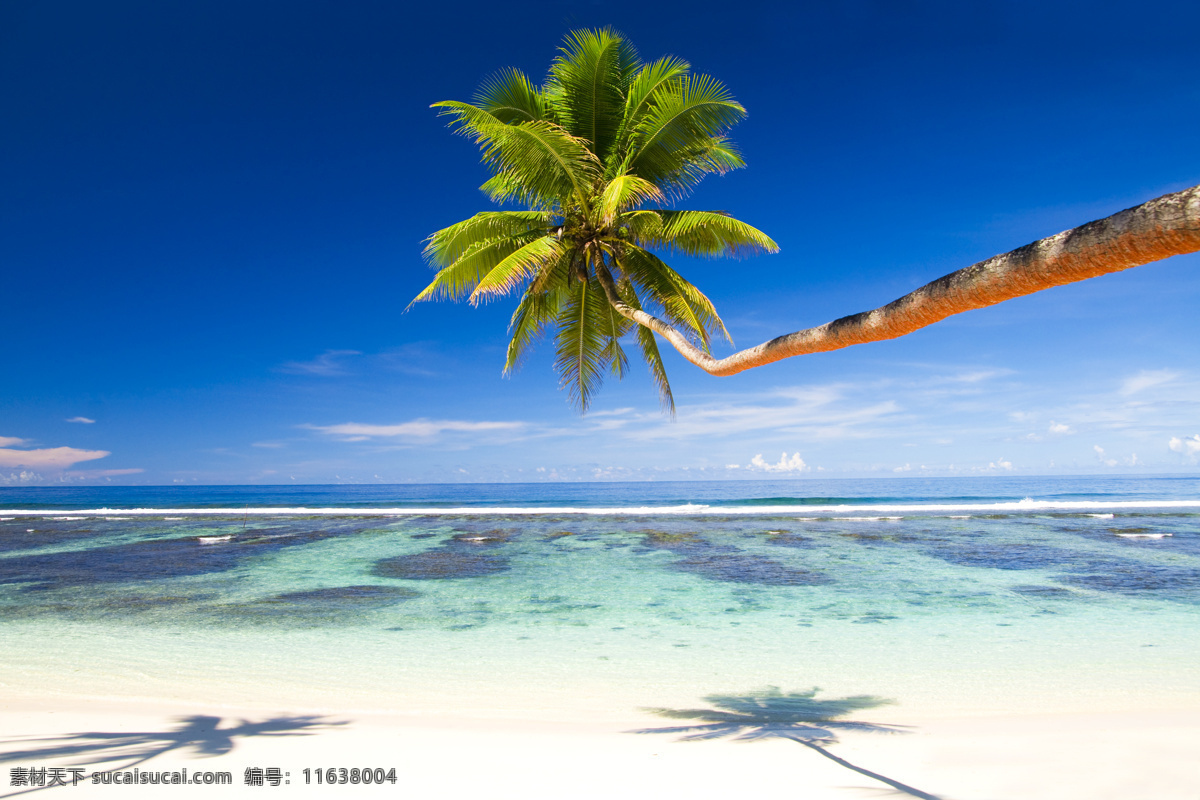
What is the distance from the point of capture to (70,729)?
465cm

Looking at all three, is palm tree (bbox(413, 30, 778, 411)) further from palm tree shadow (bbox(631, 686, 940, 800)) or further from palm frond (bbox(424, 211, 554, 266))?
palm tree shadow (bbox(631, 686, 940, 800))

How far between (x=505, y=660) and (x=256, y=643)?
10.9 ft

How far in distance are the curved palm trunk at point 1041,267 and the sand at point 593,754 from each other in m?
2.76

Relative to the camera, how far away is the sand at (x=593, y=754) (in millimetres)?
3623

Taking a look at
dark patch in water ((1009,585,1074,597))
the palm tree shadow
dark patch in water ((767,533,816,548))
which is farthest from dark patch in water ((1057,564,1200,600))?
the palm tree shadow

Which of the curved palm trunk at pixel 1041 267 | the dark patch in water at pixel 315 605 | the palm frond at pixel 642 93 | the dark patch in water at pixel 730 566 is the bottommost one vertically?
the dark patch in water at pixel 730 566

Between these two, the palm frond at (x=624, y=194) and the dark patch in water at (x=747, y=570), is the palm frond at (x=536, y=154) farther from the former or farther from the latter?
the dark patch in water at (x=747, y=570)

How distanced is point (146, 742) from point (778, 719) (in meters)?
4.86

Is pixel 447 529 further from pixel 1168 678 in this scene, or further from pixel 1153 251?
pixel 1153 251

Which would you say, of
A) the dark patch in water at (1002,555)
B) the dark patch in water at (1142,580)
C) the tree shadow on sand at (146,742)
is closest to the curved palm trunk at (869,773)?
the tree shadow on sand at (146,742)

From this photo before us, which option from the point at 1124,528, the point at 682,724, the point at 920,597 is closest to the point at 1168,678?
the point at 920,597

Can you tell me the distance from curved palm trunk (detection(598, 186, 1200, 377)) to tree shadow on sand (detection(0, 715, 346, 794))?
4.95 m

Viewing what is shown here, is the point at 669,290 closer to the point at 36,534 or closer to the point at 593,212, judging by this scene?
the point at 593,212

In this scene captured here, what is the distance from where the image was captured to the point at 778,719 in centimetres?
496
